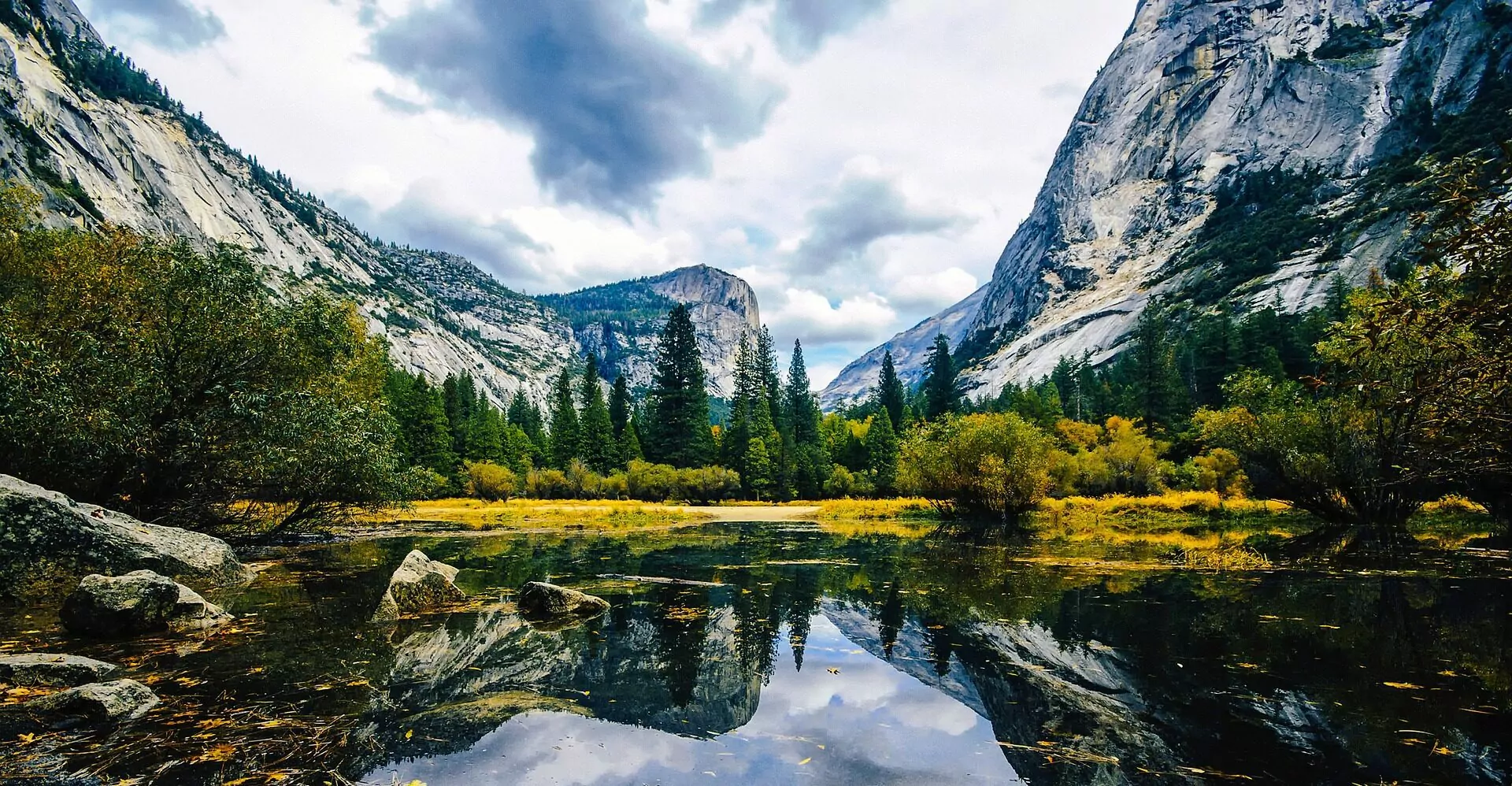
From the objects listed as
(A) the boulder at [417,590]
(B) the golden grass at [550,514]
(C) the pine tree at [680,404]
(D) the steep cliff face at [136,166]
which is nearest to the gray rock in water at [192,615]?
(A) the boulder at [417,590]

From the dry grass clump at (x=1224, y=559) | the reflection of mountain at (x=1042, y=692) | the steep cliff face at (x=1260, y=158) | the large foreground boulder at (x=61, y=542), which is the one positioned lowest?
the dry grass clump at (x=1224, y=559)

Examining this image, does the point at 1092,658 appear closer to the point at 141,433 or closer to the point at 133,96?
the point at 141,433

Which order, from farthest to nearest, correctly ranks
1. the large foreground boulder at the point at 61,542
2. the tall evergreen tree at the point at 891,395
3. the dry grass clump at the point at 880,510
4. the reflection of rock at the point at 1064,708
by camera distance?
the tall evergreen tree at the point at 891,395 → the dry grass clump at the point at 880,510 → the large foreground boulder at the point at 61,542 → the reflection of rock at the point at 1064,708

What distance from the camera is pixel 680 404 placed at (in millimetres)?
73875

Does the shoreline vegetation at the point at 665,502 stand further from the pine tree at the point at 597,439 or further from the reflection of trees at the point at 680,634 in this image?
the pine tree at the point at 597,439

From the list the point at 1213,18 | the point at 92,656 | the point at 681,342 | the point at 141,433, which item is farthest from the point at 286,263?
the point at 1213,18

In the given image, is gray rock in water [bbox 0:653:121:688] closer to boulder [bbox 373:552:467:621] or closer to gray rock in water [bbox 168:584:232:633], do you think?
gray rock in water [bbox 168:584:232:633]

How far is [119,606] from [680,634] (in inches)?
335

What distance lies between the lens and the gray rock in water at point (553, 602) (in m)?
12.0

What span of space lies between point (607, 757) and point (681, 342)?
2818 inches

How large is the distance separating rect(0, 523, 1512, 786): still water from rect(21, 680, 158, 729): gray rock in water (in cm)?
31

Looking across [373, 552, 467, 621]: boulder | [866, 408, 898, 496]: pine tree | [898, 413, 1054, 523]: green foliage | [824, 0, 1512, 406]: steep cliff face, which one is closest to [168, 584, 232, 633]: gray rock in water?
[373, 552, 467, 621]: boulder

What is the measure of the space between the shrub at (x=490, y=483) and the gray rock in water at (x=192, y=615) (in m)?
49.5

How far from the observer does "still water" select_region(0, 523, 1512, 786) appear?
563 centimetres
